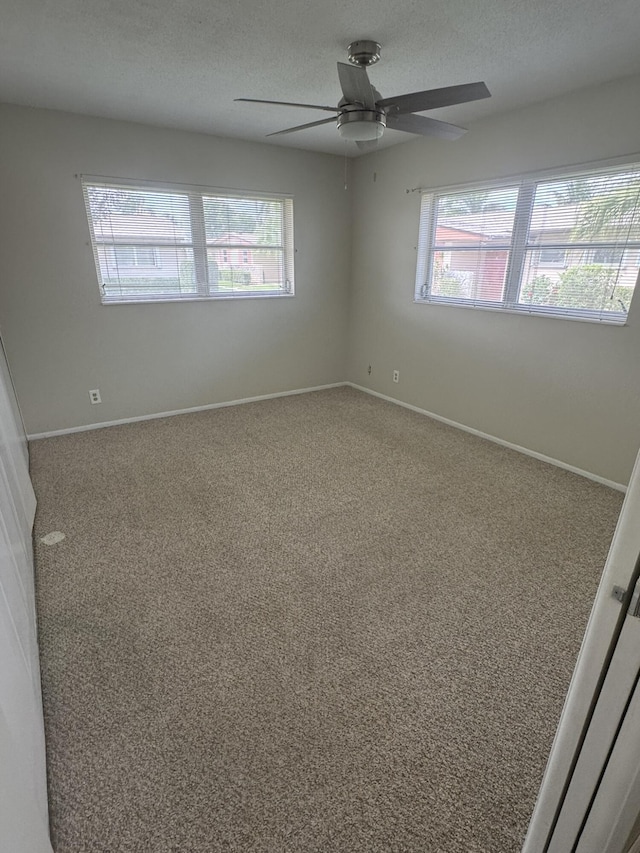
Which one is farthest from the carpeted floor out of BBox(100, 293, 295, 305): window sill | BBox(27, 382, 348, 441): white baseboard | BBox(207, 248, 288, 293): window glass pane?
BBox(207, 248, 288, 293): window glass pane

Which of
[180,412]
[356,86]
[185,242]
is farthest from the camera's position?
[180,412]

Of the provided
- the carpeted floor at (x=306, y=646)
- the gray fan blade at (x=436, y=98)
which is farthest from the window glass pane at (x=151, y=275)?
the gray fan blade at (x=436, y=98)

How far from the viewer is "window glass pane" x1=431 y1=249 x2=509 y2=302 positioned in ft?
11.2

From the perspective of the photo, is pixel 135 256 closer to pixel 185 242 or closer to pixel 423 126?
pixel 185 242

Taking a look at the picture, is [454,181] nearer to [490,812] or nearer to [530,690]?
[530,690]

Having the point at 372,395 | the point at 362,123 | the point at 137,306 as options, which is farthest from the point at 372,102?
the point at 372,395

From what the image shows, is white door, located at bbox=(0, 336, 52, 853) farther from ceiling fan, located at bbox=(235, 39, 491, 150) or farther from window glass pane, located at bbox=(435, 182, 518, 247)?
window glass pane, located at bbox=(435, 182, 518, 247)

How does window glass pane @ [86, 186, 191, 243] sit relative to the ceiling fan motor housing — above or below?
below

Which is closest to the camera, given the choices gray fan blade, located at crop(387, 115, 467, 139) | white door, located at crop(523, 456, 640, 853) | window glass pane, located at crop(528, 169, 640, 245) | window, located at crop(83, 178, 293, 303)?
white door, located at crop(523, 456, 640, 853)

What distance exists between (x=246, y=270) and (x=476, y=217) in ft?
7.16

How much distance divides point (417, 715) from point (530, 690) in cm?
44

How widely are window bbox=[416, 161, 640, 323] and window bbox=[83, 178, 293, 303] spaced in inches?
60.2

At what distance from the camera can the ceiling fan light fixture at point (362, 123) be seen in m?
2.10

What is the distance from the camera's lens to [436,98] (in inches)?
79.5
